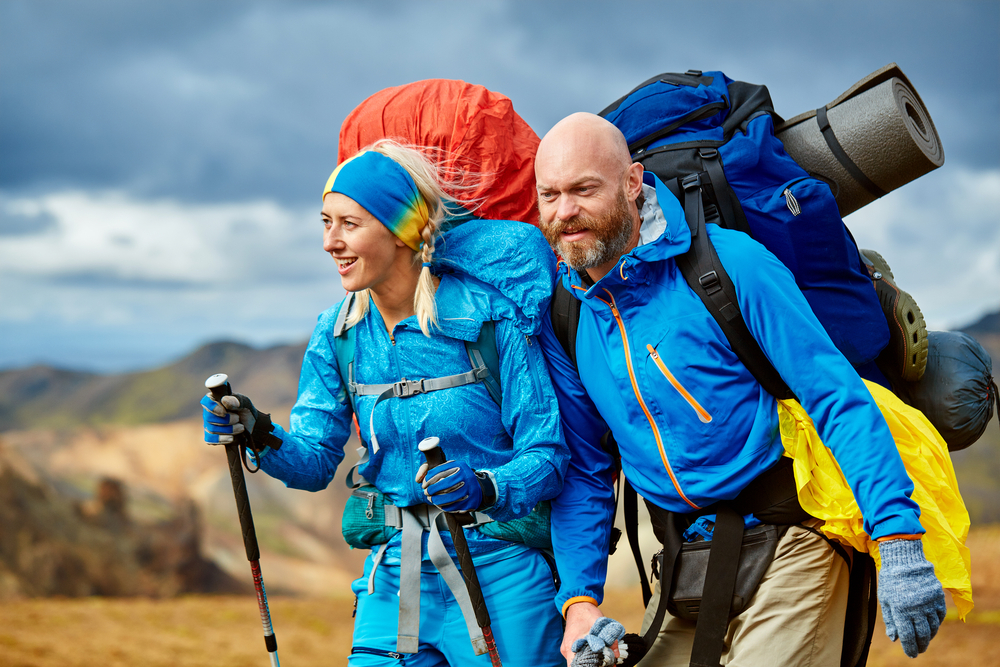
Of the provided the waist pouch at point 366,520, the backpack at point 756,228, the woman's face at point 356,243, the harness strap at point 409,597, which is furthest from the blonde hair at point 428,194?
the harness strap at point 409,597

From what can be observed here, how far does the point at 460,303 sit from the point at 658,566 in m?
1.30

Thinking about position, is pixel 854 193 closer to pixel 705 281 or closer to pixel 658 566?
pixel 705 281

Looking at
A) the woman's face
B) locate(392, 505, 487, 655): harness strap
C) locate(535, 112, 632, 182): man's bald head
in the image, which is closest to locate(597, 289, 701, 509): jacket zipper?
locate(535, 112, 632, 182): man's bald head

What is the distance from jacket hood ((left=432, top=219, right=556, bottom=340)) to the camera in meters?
3.07

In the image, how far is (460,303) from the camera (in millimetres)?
3105

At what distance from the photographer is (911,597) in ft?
7.84

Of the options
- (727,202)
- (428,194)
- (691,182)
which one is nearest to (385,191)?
(428,194)

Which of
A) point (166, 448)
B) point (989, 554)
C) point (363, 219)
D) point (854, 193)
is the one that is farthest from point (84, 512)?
point (989, 554)

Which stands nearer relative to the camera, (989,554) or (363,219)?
(363,219)

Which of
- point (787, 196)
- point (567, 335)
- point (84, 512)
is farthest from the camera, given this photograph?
point (84, 512)

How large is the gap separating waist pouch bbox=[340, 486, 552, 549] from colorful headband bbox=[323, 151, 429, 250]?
99cm

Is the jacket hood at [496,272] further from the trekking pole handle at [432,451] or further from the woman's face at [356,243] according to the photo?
the trekking pole handle at [432,451]

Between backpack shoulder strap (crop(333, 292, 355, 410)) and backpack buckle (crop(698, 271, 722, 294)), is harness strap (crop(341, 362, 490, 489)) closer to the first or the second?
backpack shoulder strap (crop(333, 292, 355, 410))

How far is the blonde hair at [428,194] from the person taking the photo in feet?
10.2
